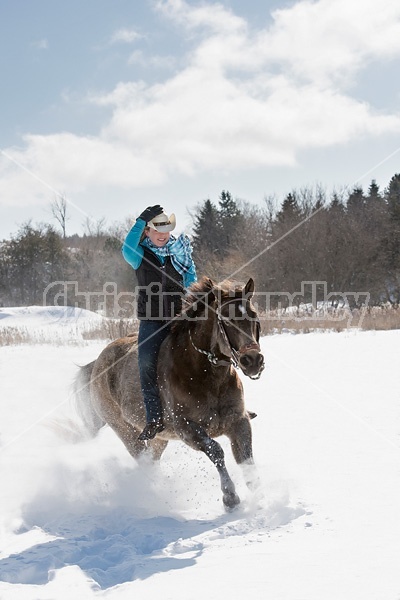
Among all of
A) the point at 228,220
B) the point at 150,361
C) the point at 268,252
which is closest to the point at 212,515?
the point at 150,361

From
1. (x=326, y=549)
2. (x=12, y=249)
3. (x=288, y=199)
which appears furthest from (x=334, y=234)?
(x=326, y=549)

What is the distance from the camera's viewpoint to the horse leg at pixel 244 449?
14.4 ft

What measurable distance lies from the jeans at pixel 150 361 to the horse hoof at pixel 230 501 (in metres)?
1.06

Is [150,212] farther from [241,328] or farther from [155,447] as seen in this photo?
[155,447]

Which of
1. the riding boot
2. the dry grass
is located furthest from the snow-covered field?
the dry grass

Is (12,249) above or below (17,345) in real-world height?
above

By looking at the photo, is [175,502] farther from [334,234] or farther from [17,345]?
[334,234]

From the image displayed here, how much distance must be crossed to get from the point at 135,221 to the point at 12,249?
161ft

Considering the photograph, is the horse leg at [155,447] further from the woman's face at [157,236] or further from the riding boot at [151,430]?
the woman's face at [157,236]

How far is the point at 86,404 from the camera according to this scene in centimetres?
692

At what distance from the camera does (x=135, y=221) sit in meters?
5.13

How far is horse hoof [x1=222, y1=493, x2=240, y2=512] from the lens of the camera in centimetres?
423

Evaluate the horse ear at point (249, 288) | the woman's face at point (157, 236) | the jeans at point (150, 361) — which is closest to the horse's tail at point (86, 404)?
the jeans at point (150, 361)

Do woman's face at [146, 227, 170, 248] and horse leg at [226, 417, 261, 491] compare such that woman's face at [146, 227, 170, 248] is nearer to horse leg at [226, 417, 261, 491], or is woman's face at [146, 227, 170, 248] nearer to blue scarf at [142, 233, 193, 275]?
blue scarf at [142, 233, 193, 275]
